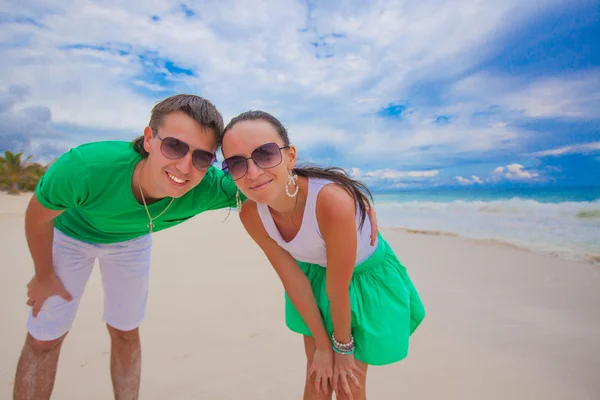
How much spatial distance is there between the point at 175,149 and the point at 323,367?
1.57 meters

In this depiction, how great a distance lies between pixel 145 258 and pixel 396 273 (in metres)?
1.95

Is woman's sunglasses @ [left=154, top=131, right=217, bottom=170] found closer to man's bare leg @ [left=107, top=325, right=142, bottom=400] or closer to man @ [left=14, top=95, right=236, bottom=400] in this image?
man @ [left=14, top=95, right=236, bottom=400]

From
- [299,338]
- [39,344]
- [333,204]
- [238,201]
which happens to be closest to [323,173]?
[333,204]

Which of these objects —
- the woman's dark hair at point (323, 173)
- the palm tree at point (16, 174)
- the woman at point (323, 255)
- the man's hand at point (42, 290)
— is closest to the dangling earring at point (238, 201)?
the woman at point (323, 255)

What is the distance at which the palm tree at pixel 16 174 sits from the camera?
25.9 meters

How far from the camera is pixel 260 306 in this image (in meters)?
5.01

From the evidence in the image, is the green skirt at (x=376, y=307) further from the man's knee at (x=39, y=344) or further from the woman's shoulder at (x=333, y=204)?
the man's knee at (x=39, y=344)

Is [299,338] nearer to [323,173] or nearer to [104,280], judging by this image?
[104,280]

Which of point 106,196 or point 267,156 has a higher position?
point 267,156

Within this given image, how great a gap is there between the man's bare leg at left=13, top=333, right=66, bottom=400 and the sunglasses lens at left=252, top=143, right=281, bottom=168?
196cm

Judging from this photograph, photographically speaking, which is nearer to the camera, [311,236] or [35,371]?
[311,236]

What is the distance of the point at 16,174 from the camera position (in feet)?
85.2

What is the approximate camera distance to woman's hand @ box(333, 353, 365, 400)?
206cm

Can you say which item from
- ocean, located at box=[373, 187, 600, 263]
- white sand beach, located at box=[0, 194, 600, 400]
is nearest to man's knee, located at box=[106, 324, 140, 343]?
white sand beach, located at box=[0, 194, 600, 400]
